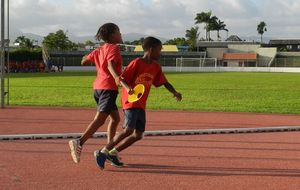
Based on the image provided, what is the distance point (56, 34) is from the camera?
4114 inches

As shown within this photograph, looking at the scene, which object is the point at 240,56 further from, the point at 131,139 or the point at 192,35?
the point at 131,139

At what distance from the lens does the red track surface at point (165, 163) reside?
19.4 feet

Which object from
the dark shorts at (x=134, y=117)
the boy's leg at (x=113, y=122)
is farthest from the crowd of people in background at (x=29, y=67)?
the dark shorts at (x=134, y=117)

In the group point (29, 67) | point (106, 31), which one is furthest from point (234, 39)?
point (106, 31)

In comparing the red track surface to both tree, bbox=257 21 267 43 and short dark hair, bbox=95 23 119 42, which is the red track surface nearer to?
short dark hair, bbox=95 23 119 42

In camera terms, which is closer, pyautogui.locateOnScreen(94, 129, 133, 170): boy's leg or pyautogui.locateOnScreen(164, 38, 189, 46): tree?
pyautogui.locateOnScreen(94, 129, 133, 170): boy's leg

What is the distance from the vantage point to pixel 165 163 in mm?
7059

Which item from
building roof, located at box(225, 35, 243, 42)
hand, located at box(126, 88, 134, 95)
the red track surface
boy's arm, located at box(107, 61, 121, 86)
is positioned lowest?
the red track surface

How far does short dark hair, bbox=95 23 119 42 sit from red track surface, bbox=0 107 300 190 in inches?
64.2

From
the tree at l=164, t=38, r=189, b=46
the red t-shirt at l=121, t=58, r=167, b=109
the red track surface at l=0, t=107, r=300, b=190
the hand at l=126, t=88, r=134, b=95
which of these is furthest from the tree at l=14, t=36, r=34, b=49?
the hand at l=126, t=88, r=134, b=95

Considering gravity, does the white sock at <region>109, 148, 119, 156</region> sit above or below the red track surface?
above

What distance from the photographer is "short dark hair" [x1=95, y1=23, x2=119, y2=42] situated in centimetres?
681

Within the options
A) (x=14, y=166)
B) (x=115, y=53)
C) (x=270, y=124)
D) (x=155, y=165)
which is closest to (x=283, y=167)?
(x=155, y=165)

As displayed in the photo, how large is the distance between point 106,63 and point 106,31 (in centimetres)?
42
